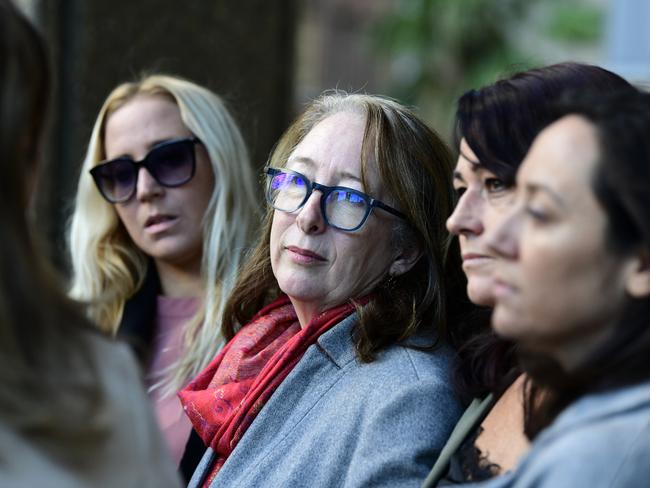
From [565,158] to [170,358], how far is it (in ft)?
7.23

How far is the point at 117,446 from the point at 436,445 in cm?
107

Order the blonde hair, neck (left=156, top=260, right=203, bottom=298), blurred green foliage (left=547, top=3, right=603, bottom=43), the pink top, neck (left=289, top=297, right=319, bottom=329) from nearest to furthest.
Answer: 1. neck (left=289, top=297, right=319, bottom=329)
2. the pink top
3. the blonde hair
4. neck (left=156, top=260, right=203, bottom=298)
5. blurred green foliage (left=547, top=3, right=603, bottom=43)

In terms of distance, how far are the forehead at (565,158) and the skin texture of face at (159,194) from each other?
2088 mm

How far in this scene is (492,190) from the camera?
7.57ft

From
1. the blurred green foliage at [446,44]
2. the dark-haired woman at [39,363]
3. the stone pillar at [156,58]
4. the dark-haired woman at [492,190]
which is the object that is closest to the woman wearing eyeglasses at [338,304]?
the dark-haired woman at [492,190]

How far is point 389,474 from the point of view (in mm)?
2434

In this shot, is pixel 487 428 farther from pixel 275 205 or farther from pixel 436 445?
pixel 275 205

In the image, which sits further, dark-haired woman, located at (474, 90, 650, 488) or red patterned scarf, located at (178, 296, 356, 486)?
red patterned scarf, located at (178, 296, 356, 486)

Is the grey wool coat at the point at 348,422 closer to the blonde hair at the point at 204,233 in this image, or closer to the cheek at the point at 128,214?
the blonde hair at the point at 204,233

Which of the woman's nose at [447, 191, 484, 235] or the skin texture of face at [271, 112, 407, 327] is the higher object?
the woman's nose at [447, 191, 484, 235]

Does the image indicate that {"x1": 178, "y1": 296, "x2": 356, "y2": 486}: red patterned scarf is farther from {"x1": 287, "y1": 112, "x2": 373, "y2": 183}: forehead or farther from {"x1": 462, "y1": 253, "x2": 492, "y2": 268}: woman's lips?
{"x1": 462, "y1": 253, "x2": 492, "y2": 268}: woman's lips

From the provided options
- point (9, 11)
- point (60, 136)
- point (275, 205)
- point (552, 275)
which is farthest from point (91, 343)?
point (60, 136)

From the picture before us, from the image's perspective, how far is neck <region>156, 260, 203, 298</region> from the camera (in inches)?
153

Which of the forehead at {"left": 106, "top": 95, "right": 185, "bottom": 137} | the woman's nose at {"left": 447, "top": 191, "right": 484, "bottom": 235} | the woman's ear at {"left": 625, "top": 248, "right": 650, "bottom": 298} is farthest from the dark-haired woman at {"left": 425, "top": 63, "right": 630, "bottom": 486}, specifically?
the forehead at {"left": 106, "top": 95, "right": 185, "bottom": 137}
